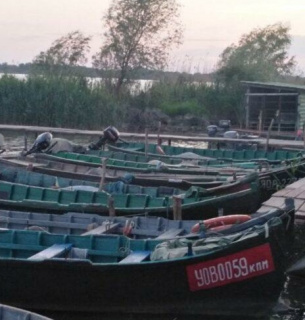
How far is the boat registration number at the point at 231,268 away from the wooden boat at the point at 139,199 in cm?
279

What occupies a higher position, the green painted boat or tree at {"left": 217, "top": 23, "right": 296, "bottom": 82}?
tree at {"left": 217, "top": 23, "right": 296, "bottom": 82}

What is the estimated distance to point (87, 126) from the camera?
3441 cm

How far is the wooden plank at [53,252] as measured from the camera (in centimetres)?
918

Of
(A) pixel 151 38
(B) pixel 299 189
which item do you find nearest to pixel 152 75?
(A) pixel 151 38

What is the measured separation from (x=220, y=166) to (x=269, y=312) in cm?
795

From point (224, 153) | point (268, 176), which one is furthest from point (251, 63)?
point (268, 176)

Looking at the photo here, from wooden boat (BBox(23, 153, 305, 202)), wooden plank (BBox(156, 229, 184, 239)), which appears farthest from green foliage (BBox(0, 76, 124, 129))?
wooden plank (BBox(156, 229, 184, 239))

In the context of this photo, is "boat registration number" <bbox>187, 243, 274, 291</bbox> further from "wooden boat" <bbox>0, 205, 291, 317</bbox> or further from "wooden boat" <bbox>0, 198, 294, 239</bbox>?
"wooden boat" <bbox>0, 198, 294, 239</bbox>

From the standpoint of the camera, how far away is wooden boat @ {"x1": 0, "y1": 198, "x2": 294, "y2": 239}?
31.5 feet

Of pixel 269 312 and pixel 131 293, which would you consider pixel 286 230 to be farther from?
pixel 131 293

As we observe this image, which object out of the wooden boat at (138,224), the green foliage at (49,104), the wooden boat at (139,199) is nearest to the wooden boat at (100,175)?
the wooden boat at (139,199)

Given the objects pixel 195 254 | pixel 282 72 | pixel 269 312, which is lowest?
pixel 269 312

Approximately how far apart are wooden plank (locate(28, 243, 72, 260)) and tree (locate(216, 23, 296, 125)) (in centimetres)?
2837

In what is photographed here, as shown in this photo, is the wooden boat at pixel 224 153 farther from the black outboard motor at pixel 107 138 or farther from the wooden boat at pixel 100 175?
the wooden boat at pixel 100 175
